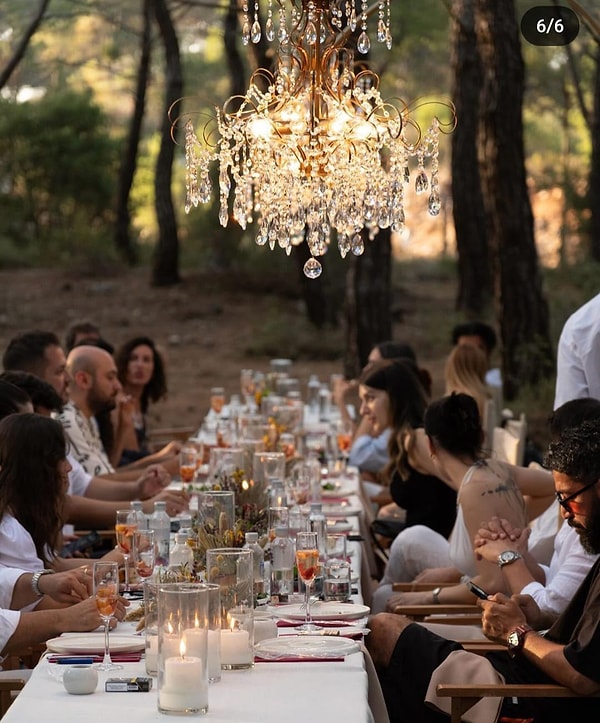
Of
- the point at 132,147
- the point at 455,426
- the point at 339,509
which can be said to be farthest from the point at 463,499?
the point at 132,147

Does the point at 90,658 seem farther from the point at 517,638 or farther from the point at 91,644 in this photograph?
the point at 517,638

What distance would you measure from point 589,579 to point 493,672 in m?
0.36

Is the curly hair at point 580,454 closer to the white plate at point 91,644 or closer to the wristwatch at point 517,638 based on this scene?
the wristwatch at point 517,638

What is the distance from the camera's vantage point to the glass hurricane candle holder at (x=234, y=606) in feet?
10.5

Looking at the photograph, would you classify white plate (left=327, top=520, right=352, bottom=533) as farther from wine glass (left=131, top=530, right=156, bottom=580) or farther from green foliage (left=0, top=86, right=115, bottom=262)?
green foliage (left=0, top=86, right=115, bottom=262)

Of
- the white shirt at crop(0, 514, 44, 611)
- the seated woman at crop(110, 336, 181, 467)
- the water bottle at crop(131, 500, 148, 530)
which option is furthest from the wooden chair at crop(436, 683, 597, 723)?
the seated woman at crop(110, 336, 181, 467)

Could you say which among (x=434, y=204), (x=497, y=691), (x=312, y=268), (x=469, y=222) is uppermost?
(x=469, y=222)

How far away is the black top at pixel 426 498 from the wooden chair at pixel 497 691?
2430 mm

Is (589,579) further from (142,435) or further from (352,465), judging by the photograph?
(142,435)

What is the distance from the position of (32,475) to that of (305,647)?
120 cm

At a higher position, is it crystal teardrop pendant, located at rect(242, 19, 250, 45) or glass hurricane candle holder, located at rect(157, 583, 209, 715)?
crystal teardrop pendant, located at rect(242, 19, 250, 45)

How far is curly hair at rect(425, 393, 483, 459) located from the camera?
4.80 m

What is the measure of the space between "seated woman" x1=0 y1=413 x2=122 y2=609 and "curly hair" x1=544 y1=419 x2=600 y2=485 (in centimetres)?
140

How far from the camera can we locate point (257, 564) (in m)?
3.79
